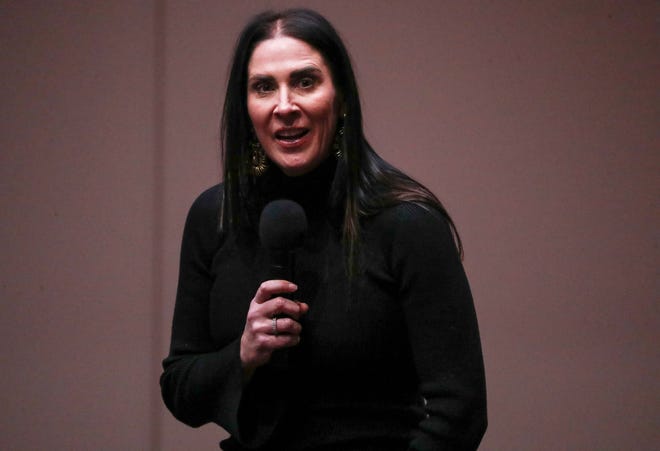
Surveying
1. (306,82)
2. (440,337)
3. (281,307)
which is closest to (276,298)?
(281,307)

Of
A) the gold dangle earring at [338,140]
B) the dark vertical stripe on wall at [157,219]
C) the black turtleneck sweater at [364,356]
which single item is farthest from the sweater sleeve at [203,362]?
the dark vertical stripe on wall at [157,219]

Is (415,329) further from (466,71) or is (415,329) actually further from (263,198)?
(466,71)

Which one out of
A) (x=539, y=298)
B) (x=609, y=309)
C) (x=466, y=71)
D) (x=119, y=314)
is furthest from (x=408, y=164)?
(x=119, y=314)

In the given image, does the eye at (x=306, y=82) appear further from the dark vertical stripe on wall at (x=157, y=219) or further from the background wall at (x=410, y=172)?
the dark vertical stripe on wall at (x=157, y=219)

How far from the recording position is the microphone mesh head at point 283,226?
119 cm

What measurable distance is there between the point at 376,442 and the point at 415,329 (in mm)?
180

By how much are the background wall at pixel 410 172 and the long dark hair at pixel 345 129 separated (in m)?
1.12

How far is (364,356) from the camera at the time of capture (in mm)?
1245

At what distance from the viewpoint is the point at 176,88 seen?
8.28 ft

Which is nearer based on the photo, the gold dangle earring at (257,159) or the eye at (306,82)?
the eye at (306,82)

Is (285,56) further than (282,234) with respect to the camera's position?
Yes

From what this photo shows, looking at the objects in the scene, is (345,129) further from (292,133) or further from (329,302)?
(329,302)

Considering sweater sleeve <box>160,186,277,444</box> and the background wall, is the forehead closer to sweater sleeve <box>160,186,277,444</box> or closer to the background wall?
sweater sleeve <box>160,186,277,444</box>

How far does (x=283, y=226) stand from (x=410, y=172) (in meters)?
1.30
